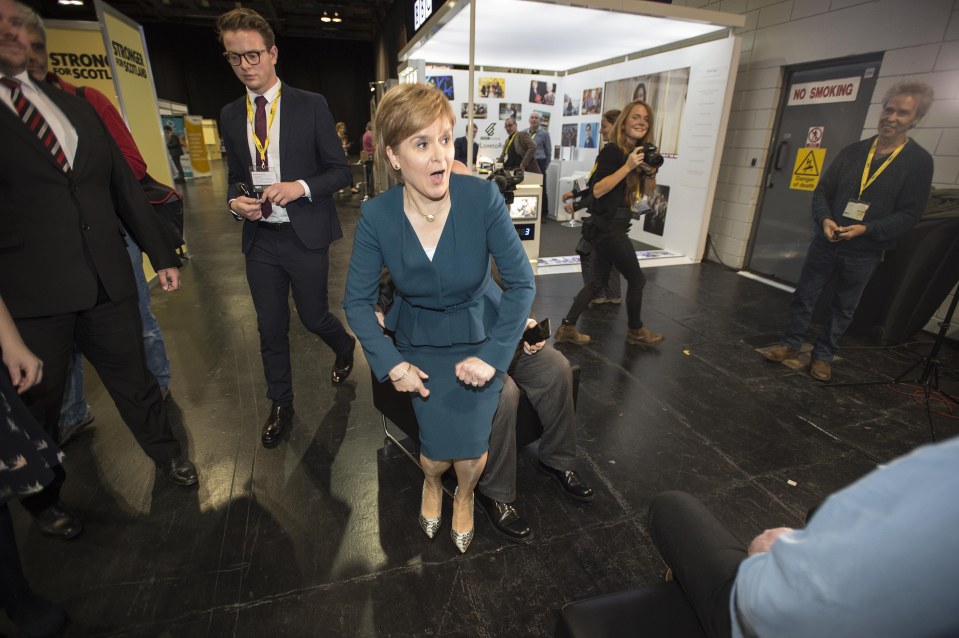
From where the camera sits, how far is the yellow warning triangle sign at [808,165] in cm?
474

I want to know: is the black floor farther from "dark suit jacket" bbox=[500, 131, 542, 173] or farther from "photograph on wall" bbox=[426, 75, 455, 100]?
"photograph on wall" bbox=[426, 75, 455, 100]

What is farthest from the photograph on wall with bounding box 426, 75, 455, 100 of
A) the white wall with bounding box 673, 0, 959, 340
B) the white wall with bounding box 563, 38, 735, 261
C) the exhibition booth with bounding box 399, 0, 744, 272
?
the white wall with bounding box 673, 0, 959, 340

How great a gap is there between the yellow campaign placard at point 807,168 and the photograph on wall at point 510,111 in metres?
4.47

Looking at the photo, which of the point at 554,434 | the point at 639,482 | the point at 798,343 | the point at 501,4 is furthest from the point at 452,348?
the point at 501,4

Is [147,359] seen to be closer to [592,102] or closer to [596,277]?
[596,277]

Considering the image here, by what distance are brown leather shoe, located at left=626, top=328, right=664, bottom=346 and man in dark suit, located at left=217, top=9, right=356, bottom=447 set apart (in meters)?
2.37

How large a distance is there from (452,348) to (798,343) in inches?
117

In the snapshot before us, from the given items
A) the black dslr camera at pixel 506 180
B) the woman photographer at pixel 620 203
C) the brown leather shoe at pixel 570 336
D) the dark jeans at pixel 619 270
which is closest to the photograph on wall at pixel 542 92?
the black dslr camera at pixel 506 180

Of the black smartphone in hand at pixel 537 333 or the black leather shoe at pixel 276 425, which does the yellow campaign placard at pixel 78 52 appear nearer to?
the black leather shoe at pixel 276 425

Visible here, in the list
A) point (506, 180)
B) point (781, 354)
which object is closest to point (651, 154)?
point (506, 180)

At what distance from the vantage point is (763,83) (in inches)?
203

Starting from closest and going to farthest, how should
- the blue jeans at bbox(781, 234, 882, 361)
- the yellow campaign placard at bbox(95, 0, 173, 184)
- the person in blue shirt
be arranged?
the person in blue shirt
the blue jeans at bbox(781, 234, 882, 361)
the yellow campaign placard at bbox(95, 0, 173, 184)

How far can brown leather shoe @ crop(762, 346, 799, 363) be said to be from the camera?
3359mm

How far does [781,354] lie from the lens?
3359 millimetres
